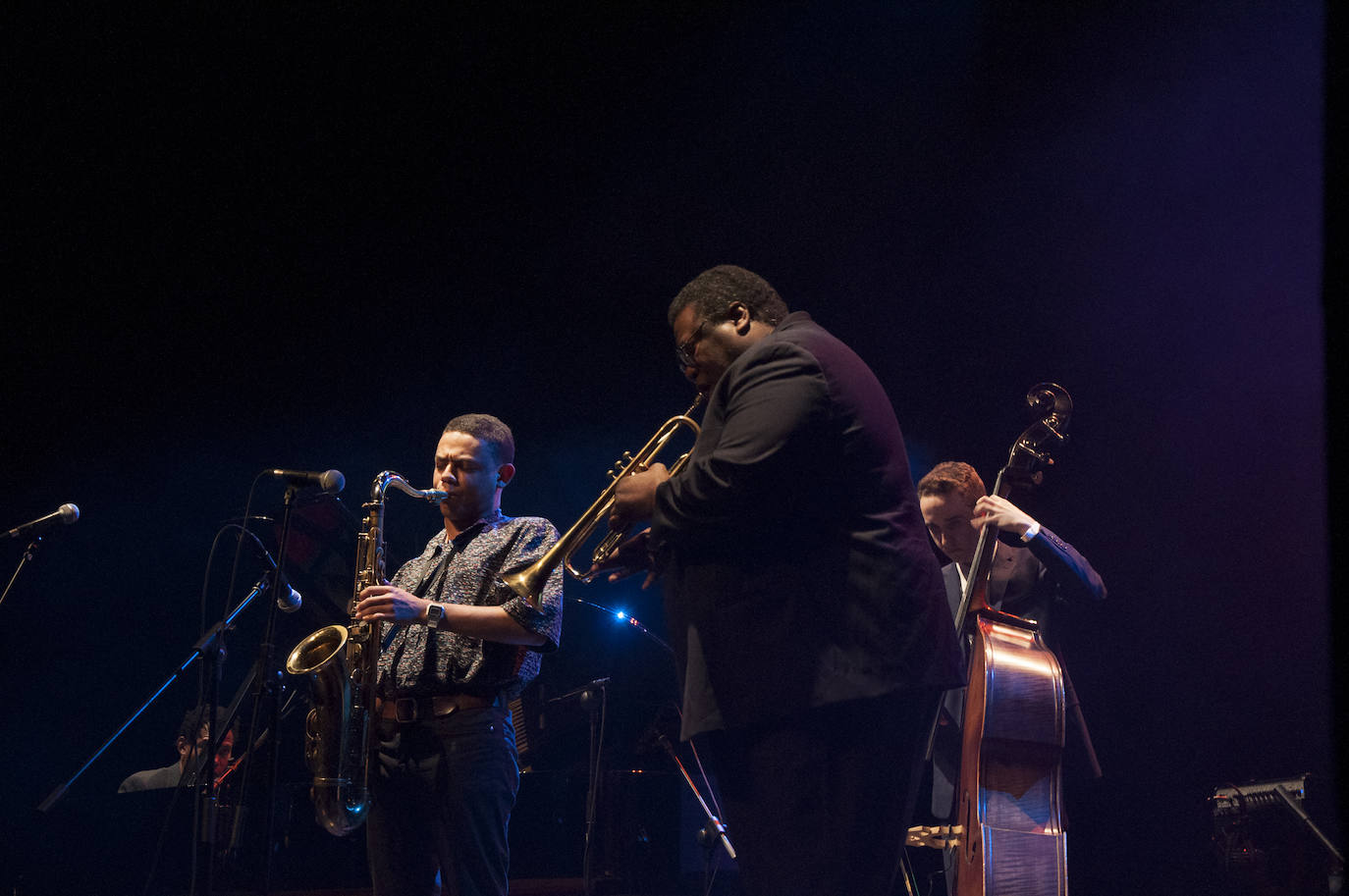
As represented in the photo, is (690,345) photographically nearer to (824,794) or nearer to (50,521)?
(824,794)

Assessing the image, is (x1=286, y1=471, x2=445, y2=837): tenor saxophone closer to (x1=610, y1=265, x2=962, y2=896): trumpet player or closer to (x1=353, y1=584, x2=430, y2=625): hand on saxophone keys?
(x1=353, y1=584, x2=430, y2=625): hand on saxophone keys

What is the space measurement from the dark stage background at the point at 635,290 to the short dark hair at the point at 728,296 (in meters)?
3.65

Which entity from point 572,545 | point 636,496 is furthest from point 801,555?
point 572,545

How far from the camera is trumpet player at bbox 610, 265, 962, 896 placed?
1.92m

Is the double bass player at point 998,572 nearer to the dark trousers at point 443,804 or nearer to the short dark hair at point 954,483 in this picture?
the short dark hair at point 954,483

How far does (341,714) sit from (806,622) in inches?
81.4

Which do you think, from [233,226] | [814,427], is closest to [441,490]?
[814,427]

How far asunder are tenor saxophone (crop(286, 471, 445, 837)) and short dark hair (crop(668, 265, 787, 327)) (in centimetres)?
148

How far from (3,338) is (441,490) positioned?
178 inches

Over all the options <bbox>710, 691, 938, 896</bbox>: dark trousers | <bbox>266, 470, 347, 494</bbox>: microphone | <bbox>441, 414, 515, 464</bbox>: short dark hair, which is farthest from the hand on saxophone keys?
<bbox>710, 691, 938, 896</bbox>: dark trousers

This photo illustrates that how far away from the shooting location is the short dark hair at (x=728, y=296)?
8.23 feet

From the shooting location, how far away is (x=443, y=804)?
3.04 m

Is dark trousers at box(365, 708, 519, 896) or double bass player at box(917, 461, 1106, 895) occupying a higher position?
double bass player at box(917, 461, 1106, 895)

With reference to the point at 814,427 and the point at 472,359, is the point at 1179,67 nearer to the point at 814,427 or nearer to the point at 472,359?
the point at 814,427
